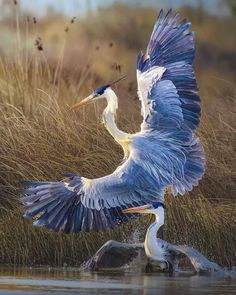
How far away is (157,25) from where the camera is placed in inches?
532

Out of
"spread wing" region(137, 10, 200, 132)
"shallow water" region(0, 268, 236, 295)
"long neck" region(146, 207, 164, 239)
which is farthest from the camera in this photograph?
"spread wing" region(137, 10, 200, 132)

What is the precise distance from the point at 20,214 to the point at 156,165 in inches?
66.6

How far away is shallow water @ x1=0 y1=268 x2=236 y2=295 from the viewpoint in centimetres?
1143

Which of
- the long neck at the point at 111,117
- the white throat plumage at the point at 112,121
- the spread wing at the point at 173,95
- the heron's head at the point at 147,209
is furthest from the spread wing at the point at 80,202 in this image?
the spread wing at the point at 173,95

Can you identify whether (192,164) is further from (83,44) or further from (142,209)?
(83,44)

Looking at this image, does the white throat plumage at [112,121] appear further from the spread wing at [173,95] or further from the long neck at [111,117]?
the spread wing at [173,95]

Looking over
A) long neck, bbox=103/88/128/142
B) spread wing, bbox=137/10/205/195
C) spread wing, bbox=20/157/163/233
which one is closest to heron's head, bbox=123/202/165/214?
spread wing, bbox=20/157/163/233

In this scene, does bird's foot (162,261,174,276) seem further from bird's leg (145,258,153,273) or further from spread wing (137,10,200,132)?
spread wing (137,10,200,132)

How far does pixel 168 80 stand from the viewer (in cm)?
1335

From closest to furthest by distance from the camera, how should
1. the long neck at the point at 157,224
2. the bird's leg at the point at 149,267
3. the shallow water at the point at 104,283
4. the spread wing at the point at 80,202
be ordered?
the shallow water at the point at 104,283, the spread wing at the point at 80,202, the long neck at the point at 157,224, the bird's leg at the point at 149,267

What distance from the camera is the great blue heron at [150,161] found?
12914mm

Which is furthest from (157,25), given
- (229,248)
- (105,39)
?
(105,39)

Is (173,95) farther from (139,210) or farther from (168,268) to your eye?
(168,268)

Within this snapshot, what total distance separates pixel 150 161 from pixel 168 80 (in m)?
0.74
